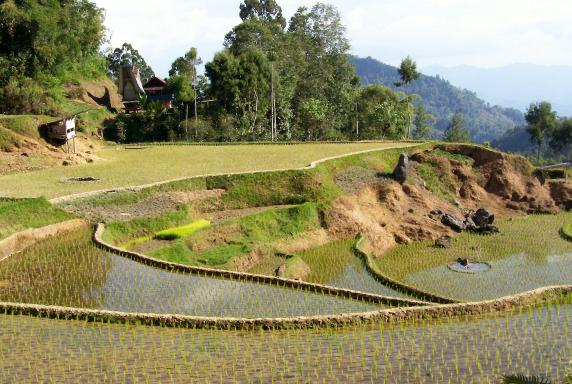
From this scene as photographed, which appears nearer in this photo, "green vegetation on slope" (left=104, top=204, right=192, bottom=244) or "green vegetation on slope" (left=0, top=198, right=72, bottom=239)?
"green vegetation on slope" (left=0, top=198, right=72, bottom=239)

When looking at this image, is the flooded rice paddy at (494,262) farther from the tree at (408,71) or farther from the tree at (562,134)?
the tree at (562,134)

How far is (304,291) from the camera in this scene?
15656mm

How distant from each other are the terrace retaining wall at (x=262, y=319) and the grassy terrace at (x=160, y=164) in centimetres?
1076

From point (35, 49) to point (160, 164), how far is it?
15841 millimetres

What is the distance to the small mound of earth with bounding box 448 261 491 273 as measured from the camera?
21.3m

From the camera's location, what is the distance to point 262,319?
41.0 ft

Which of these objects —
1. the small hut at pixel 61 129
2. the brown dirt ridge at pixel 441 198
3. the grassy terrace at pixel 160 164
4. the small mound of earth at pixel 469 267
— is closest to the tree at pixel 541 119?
the brown dirt ridge at pixel 441 198

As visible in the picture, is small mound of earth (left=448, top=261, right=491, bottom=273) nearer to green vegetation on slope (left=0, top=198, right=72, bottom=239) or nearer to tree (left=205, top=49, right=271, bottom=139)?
green vegetation on slope (left=0, top=198, right=72, bottom=239)

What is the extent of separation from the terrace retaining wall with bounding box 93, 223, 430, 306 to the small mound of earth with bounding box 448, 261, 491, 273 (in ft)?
25.2

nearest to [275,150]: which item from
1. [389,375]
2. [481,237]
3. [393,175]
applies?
[393,175]

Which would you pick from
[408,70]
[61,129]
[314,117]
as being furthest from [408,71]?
[61,129]

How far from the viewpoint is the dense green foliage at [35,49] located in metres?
37.3

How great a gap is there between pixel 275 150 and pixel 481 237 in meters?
14.7

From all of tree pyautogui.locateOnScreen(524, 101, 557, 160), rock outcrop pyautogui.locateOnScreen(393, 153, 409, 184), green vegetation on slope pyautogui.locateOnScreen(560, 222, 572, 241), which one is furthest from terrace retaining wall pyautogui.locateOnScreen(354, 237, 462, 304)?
tree pyautogui.locateOnScreen(524, 101, 557, 160)
